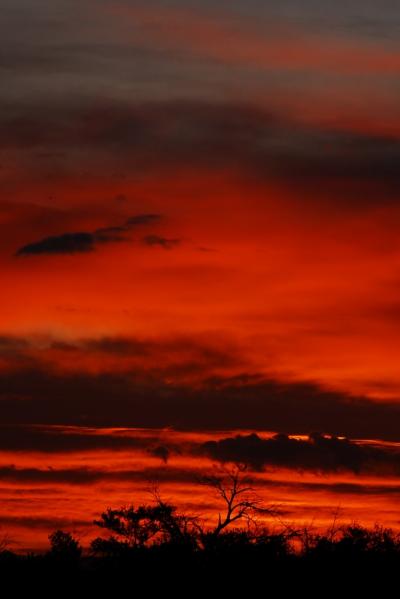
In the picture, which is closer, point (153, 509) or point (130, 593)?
point (130, 593)

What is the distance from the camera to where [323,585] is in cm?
6378

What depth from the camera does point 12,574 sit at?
64.2 metres

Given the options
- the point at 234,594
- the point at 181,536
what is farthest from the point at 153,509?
the point at 234,594

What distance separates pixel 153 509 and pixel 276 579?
8.92 metres

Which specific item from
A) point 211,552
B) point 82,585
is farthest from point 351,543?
point 82,585

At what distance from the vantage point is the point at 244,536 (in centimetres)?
6512

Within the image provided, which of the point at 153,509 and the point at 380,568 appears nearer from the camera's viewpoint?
the point at 380,568

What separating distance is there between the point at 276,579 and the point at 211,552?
10.3ft

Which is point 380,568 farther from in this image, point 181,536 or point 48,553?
point 48,553

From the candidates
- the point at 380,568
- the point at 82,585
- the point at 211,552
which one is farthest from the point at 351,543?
the point at 82,585

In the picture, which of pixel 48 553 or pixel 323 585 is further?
pixel 48 553

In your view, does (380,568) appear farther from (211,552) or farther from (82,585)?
(82,585)

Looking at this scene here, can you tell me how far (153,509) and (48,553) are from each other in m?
5.59

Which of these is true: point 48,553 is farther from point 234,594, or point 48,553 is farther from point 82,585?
point 234,594
